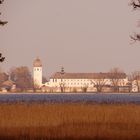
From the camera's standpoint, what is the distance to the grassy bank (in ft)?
92.7

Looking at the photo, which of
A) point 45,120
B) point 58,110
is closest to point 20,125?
point 45,120

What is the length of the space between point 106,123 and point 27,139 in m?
7.02

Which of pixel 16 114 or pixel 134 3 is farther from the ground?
pixel 134 3

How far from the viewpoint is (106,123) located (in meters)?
33.0

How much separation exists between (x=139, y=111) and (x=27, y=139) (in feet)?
44.4

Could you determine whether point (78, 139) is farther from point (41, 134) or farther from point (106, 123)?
point (106, 123)

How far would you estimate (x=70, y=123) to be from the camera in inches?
1310

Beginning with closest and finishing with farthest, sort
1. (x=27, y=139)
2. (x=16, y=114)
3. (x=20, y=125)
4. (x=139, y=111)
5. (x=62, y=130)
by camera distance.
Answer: (x=27, y=139), (x=62, y=130), (x=20, y=125), (x=16, y=114), (x=139, y=111)

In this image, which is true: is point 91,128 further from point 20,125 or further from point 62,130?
point 20,125

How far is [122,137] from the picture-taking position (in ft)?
90.4

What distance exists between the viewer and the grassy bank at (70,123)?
28250 mm

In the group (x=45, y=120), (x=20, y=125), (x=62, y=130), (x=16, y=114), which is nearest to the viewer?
(x=62, y=130)

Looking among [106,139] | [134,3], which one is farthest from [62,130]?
[134,3]

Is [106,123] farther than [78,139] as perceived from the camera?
Yes
